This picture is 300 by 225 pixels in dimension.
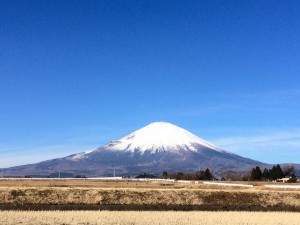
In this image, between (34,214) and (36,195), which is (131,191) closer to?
(36,195)

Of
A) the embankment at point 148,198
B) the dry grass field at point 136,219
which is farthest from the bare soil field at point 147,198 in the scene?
the dry grass field at point 136,219

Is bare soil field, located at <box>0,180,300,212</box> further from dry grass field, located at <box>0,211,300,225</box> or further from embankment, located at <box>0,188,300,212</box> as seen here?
dry grass field, located at <box>0,211,300,225</box>

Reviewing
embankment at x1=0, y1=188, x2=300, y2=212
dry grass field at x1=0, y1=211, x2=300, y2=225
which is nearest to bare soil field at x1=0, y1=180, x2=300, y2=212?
embankment at x1=0, y1=188, x2=300, y2=212

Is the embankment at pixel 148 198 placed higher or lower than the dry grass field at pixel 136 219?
higher

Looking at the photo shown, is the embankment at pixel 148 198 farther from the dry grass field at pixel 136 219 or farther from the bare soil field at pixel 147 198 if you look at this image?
the dry grass field at pixel 136 219

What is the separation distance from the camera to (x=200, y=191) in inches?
2231

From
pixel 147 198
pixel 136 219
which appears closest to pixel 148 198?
pixel 147 198

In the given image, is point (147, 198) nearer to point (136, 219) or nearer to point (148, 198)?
point (148, 198)

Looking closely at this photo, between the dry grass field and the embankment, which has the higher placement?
the embankment

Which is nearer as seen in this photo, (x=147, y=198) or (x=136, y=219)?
(x=136, y=219)

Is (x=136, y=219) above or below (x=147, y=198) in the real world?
below

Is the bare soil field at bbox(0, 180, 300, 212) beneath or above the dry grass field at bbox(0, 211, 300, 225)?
above

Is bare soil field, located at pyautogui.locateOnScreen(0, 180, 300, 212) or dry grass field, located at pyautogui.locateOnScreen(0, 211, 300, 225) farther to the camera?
bare soil field, located at pyautogui.locateOnScreen(0, 180, 300, 212)

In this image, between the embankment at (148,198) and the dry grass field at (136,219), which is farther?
the embankment at (148,198)
